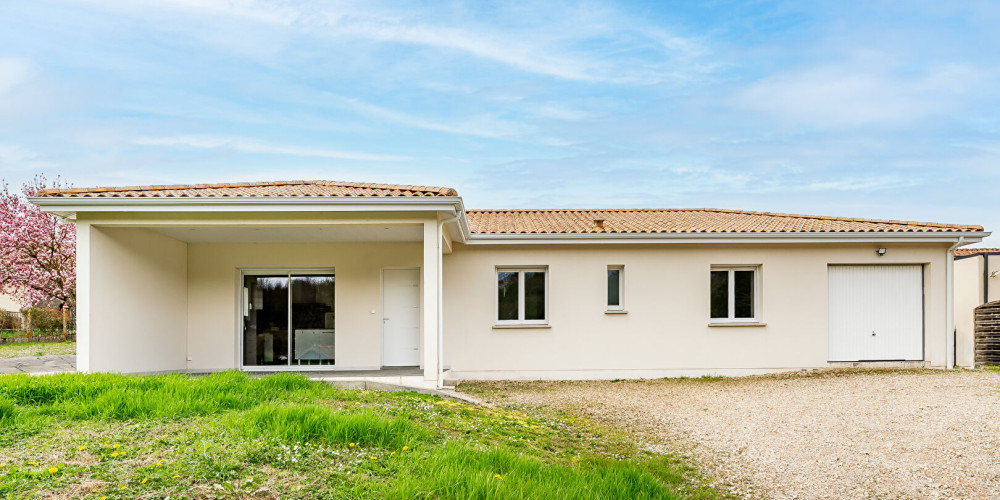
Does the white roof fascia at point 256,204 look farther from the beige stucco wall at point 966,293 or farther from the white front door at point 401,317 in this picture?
the beige stucco wall at point 966,293

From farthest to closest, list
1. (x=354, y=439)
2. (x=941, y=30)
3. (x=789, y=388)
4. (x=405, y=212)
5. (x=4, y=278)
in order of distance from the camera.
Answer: (x=4, y=278) → (x=941, y=30) → (x=789, y=388) → (x=405, y=212) → (x=354, y=439)

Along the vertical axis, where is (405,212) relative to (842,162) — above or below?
below

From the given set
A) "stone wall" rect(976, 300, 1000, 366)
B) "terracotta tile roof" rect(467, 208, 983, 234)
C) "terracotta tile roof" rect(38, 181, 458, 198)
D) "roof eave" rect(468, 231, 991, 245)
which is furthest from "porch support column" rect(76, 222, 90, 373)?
"stone wall" rect(976, 300, 1000, 366)

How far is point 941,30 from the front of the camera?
1273 cm

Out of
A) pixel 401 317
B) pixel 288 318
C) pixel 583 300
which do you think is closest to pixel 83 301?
pixel 288 318

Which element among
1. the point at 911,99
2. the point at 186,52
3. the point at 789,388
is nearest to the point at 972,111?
the point at 911,99

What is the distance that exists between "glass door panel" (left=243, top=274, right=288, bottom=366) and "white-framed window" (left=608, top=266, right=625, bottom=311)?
6764mm

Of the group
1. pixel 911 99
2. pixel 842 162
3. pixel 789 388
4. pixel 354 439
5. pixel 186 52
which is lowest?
pixel 789 388

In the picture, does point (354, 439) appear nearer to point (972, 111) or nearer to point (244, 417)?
point (244, 417)

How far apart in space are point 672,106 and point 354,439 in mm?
12693

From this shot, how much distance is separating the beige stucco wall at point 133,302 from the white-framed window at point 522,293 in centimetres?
639

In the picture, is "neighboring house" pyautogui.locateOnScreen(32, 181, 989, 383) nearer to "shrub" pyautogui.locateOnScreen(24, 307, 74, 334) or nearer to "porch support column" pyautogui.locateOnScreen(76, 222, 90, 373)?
"porch support column" pyautogui.locateOnScreen(76, 222, 90, 373)

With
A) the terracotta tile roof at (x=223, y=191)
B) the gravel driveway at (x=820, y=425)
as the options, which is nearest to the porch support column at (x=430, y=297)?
the terracotta tile roof at (x=223, y=191)

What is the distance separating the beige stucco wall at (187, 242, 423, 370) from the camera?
13.5 meters
